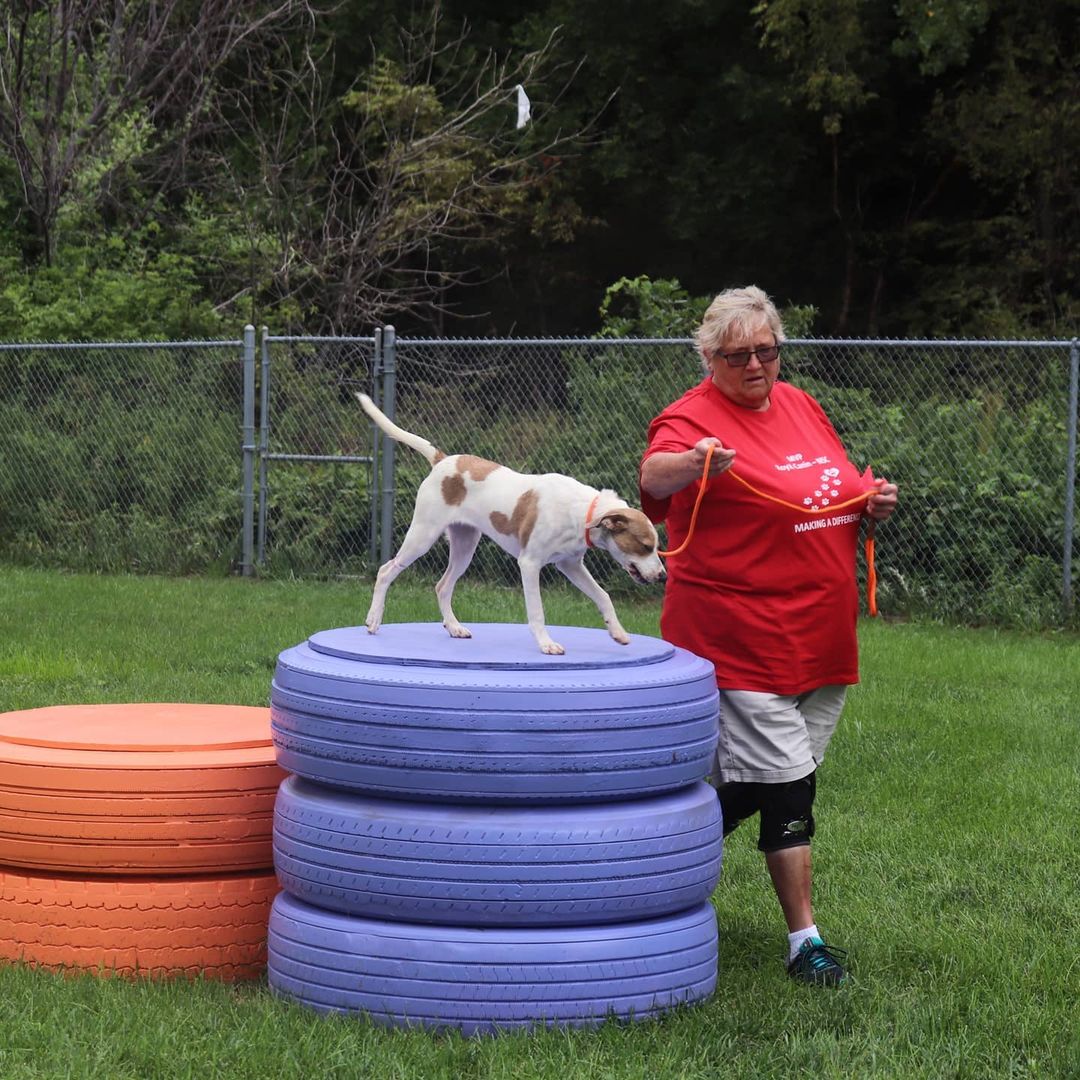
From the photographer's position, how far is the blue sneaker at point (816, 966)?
4.11m

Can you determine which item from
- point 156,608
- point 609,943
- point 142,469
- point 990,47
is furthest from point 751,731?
point 990,47

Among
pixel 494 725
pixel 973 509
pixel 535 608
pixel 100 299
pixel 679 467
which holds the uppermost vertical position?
pixel 100 299

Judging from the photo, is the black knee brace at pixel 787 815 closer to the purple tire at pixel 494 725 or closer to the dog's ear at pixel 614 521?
the purple tire at pixel 494 725

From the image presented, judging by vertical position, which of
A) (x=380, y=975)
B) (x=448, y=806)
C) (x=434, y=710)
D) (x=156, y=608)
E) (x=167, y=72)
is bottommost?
(x=156, y=608)

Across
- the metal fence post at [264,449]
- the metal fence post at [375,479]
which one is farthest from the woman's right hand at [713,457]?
the metal fence post at [264,449]

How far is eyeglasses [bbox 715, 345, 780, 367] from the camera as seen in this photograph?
415 centimetres

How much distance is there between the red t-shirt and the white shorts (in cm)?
5

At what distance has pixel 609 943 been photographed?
3633 millimetres

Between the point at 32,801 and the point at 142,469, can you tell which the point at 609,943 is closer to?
the point at 32,801

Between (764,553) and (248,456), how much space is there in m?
9.43

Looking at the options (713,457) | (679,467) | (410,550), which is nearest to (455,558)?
(410,550)

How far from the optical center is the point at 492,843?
3.56m

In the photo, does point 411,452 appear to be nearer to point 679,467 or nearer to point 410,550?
point 410,550

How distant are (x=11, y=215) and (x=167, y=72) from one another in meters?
2.86
